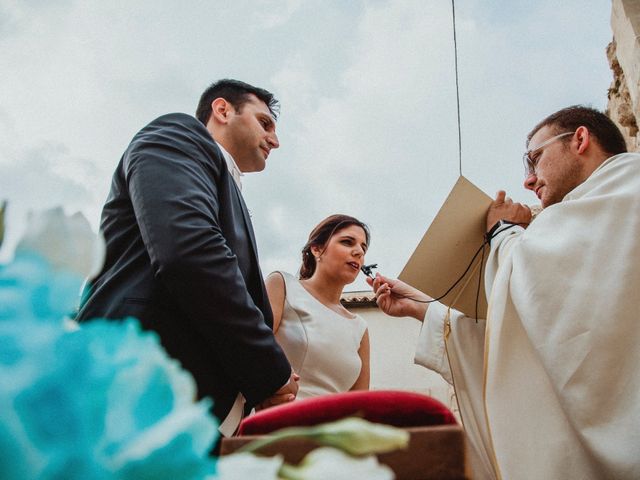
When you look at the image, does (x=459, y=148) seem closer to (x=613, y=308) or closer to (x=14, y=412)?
(x=613, y=308)

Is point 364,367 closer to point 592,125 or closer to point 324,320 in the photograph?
point 324,320

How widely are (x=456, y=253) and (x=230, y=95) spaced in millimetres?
1207

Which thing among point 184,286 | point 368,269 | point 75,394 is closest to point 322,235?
point 368,269

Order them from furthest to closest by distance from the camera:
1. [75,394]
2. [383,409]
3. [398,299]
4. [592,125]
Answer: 1. [398,299]
2. [592,125]
3. [383,409]
4. [75,394]

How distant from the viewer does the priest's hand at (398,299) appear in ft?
8.23

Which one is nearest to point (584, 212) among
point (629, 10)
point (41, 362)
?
point (629, 10)

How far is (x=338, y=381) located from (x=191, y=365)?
121cm

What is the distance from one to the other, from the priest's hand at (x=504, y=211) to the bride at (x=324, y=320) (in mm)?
806

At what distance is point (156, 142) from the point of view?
1237mm

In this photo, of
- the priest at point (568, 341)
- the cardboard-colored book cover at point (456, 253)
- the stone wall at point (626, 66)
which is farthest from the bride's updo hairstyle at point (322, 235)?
the stone wall at point (626, 66)

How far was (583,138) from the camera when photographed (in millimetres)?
2201

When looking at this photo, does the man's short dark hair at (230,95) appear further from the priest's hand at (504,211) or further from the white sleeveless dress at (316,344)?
the priest's hand at (504,211)

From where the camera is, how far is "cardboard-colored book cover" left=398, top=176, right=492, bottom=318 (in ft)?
6.87

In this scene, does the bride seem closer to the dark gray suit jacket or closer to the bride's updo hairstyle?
the bride's updo hairstyle
